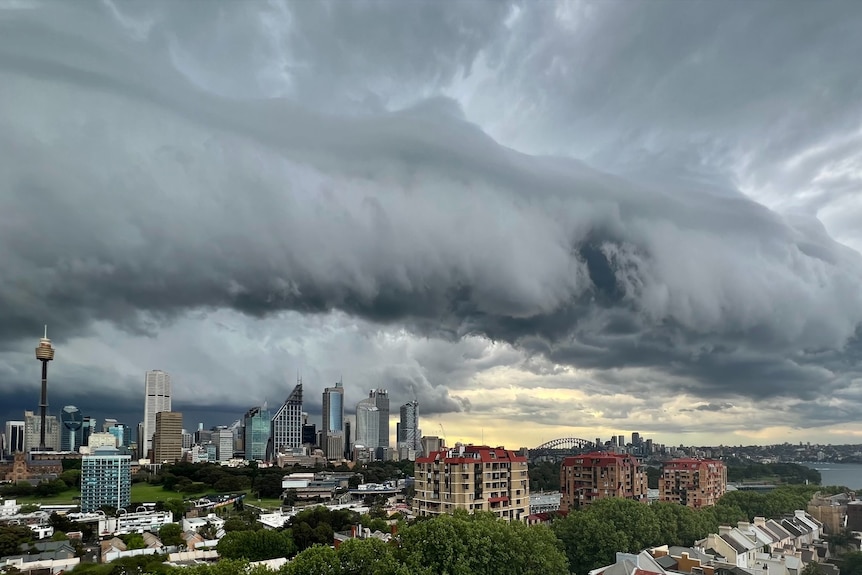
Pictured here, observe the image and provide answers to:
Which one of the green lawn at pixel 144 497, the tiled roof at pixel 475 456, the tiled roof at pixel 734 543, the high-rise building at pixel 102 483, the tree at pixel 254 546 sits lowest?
the green lawn at pixel 144 497

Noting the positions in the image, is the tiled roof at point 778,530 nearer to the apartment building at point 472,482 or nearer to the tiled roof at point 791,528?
the tiled roof at point 791,528

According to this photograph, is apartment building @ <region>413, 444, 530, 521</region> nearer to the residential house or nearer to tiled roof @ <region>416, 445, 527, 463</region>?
tiled roof @ <region>416, 445, 527, 463</region>

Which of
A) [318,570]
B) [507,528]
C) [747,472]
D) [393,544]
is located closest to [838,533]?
[507,528]

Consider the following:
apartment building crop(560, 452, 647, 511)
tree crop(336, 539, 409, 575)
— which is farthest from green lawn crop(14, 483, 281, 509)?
tree crop(336, 539, 409, 575)

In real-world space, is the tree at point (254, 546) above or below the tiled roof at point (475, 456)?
below

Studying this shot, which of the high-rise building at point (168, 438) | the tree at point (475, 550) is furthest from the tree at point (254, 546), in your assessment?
the high-rise building at point (168, 438)

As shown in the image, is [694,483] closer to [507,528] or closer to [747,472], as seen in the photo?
[507,528]

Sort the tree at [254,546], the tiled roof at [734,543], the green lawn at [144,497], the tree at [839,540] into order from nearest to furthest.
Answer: the tiled roof at [734,543]
the tree at [254,546]
the tree at [839,540]
the green lawn at [144,497]
